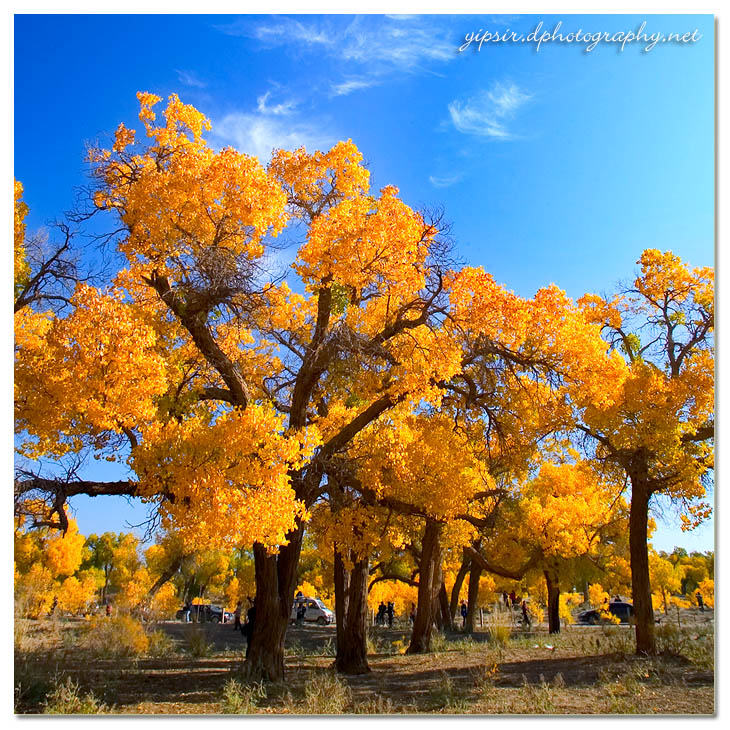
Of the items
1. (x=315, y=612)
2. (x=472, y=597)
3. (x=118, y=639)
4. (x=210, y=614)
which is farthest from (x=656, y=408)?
(x=210, y=614)

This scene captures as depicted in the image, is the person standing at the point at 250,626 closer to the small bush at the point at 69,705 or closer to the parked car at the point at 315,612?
the small bush at the point at 69,705

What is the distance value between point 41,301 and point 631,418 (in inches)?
392

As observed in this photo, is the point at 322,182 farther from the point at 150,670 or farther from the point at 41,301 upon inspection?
the point at 150,670

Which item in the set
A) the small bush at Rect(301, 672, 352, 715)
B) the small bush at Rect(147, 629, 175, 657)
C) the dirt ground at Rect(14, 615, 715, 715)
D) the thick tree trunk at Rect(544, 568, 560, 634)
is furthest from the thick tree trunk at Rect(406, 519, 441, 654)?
the thick tree trunk at Rect(544, 568, 560, 634)

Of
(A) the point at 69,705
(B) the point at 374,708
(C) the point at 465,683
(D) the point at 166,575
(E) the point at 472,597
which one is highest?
(A) the point at 69,705

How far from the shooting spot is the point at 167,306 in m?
9.19

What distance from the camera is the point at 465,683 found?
8992 mm

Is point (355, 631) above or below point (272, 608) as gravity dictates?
below

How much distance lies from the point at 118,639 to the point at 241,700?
801 cm

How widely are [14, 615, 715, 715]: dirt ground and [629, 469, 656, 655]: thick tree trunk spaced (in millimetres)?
485

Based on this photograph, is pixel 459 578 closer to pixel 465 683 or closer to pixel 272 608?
pixel 465 683

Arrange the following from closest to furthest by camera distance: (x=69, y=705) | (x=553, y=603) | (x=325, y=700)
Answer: (x=69, y=705) < (x=325, y=700) < (x=553, y=603)

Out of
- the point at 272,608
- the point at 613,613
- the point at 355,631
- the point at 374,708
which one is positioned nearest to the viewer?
the point at 374,708

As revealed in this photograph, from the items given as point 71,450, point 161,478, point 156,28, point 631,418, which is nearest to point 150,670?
point 71,450
